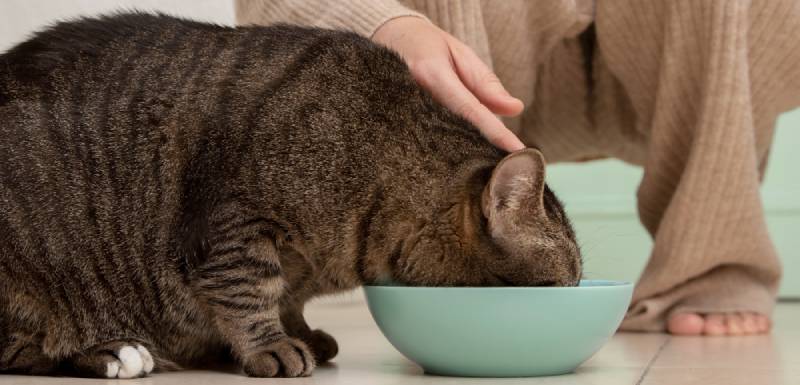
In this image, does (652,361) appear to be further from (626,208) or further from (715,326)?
(626,208)

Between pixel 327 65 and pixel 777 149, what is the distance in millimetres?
2539

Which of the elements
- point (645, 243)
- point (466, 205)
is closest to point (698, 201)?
point (466, 205)

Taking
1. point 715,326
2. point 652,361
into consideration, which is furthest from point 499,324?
point 715,326

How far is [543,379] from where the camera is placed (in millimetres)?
1517

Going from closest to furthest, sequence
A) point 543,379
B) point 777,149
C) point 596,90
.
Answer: point 543,379, point 596,90, point 777,149

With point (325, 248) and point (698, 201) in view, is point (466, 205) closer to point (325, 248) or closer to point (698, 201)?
point (325, 248)

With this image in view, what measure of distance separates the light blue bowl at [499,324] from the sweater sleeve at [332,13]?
23.2 inches

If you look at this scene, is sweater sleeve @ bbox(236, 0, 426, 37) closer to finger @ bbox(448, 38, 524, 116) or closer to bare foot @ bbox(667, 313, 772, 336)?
finger @ bbox(448, 38, 524, 116)

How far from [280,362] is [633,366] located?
57cm

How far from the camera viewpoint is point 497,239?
1.52m

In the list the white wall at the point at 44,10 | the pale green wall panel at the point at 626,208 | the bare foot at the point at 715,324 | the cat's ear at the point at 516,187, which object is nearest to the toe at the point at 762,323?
the bare foot at the point at 715,324

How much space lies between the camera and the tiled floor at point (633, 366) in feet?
4.95

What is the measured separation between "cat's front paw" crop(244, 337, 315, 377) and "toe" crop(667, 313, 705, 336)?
0.96 meters

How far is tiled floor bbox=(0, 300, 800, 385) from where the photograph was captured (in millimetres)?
1510
